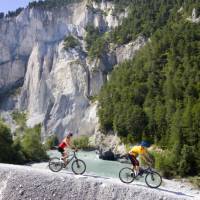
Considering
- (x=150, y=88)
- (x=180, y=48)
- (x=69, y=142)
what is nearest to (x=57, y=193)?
(x=69, y=142)

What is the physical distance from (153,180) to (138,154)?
1.66 metres

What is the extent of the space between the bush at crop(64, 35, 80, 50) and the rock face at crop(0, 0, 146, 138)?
1.82m

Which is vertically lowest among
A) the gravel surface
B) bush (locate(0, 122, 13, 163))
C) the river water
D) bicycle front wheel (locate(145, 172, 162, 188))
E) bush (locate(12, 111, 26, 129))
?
bush (locate(12, 111, 26, 129))

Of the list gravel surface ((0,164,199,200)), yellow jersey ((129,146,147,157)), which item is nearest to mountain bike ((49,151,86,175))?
gravel surface ((0,164,199,200))

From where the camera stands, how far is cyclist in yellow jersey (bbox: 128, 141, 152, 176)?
82.0 feet

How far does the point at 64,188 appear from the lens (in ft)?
79.9

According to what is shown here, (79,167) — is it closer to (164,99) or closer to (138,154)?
(138,154)

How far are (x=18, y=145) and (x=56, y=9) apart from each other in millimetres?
117487

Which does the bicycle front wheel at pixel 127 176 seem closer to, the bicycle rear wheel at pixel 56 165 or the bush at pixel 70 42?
the bicycle rear wheel at pixel 56 165

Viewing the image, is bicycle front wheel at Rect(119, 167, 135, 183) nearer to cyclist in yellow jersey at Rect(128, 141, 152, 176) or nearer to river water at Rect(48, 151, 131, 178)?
cyclist in yellow jersey at Rect(128, 141, 152, 176)

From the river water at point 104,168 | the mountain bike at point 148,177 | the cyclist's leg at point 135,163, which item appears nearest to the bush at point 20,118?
the river water at point 104,168

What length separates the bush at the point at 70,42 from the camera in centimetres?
16438

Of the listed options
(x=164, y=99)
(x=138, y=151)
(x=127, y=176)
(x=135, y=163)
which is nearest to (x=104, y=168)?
(x=164, y=99)

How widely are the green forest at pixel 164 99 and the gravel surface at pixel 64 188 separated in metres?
39.5
